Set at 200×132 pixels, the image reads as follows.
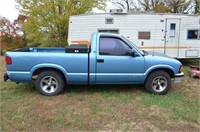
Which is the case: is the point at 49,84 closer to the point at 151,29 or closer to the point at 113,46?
the point at 113,46

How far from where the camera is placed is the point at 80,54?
5.11m

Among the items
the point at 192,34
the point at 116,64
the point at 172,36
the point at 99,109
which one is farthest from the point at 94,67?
the point at 192,34

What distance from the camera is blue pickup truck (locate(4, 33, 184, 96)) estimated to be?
503cm

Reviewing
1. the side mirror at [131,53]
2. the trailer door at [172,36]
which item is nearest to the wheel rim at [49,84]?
the side mirror at [131,53]

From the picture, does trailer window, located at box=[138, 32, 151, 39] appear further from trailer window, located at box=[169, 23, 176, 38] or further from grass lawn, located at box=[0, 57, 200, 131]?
grass lawn, located at box=[0, 57, 200, 131]

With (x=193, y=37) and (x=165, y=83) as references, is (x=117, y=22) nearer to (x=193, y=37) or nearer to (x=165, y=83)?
(x=193, y=37)

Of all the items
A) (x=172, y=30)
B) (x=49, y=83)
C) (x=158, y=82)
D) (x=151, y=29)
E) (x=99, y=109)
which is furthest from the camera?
(x=172, y=30)

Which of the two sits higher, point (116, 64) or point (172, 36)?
point (172, 36)

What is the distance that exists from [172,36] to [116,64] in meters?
5.92

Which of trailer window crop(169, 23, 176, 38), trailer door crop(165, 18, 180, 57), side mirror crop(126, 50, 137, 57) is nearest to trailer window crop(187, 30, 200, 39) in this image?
trailer door crop(165, 18, 180, 57)

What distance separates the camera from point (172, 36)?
32.6 feet

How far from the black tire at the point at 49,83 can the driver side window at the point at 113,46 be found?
1.36 m

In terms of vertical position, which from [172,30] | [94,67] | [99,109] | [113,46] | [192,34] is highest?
[172,30]

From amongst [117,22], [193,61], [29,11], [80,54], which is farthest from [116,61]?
[29,11]
